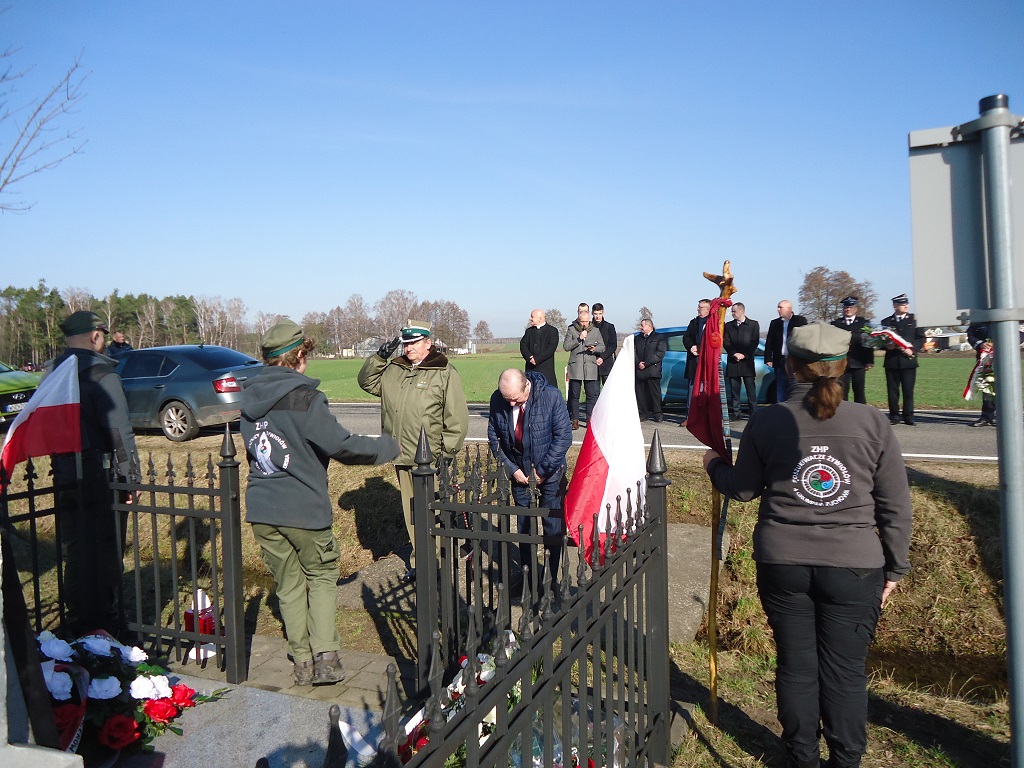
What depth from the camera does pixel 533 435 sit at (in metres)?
5.38

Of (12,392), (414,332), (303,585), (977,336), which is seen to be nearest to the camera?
(303,585)

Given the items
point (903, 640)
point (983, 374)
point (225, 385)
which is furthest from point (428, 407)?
point (983, 374)

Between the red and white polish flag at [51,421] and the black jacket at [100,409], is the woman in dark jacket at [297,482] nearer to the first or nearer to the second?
the red and white polish flag at [51,421]

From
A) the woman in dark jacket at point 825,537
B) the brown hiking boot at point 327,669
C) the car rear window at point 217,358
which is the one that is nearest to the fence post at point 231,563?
the brown hiking boot at point 327,669

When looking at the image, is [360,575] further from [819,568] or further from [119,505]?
[819,568]

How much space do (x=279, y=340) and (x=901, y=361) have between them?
30.0 ft

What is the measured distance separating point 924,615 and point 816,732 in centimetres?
272

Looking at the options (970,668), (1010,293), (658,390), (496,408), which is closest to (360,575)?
(496,408)

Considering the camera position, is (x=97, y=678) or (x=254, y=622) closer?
(x=97, y=678)

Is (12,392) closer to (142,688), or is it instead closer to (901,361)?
(142,688)

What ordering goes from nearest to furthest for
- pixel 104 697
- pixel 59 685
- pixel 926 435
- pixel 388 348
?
pixel 59 685
pixel 104 697
pixel 388 348
pixel 926 435

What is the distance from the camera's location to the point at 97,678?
371cm

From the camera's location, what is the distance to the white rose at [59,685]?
3449 mm

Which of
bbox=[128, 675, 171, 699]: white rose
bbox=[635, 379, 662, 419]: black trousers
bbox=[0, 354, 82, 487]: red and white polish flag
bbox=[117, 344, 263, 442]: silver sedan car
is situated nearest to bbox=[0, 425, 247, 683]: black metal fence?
bbox=[0, 354, 82, 487]: red and white polish flag
